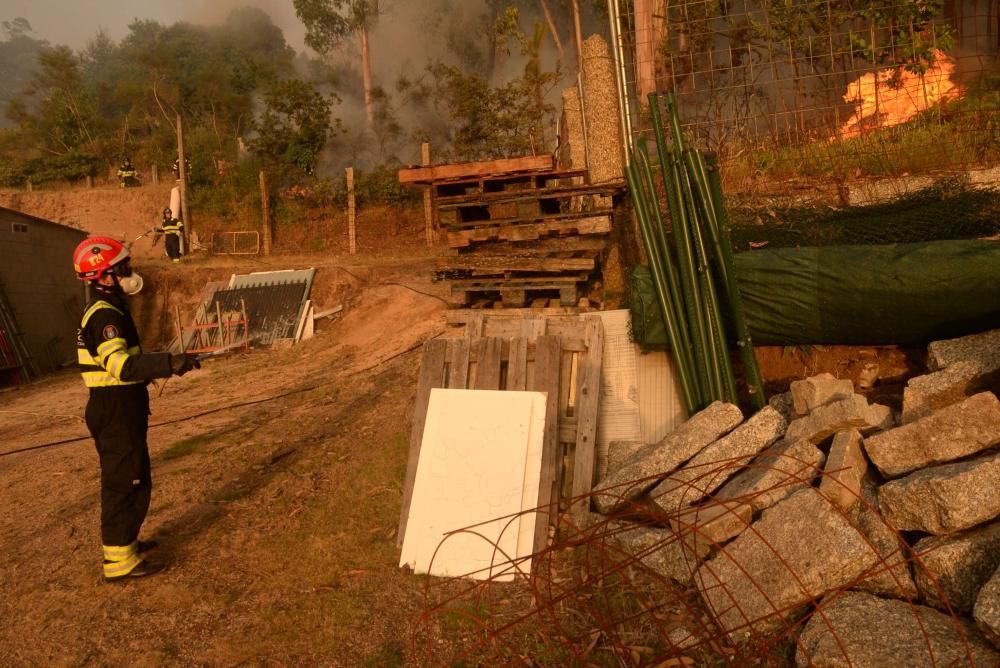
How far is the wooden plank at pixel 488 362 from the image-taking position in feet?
18.2

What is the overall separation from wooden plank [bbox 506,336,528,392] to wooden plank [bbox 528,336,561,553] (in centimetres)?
8

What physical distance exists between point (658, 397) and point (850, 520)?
2.53 meters

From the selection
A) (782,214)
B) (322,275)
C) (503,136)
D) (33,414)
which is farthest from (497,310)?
(503,136)

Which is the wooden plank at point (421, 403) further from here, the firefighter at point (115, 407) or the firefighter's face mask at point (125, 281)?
the firefighter's face mask at point (125, 281)

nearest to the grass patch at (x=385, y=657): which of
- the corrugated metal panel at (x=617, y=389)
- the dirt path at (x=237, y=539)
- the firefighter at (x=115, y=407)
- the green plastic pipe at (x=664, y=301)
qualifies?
the dirt path at (x=237, y=539)

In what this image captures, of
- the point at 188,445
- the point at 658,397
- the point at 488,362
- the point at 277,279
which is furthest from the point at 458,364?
the point at 277,279

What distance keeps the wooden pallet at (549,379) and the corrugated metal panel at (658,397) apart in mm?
668

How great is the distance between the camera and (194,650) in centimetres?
418

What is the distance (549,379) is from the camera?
543 cm

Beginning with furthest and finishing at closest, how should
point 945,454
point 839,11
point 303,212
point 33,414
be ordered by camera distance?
point 303,212, point 33,414, point 839,11, point 945,454

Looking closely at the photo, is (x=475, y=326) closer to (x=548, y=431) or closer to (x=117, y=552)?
(x=548, y=431)

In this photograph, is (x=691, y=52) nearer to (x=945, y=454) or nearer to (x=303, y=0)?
(x=945, y=454)

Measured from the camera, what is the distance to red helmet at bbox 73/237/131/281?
4.89m

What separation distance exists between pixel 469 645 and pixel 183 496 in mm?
3418
